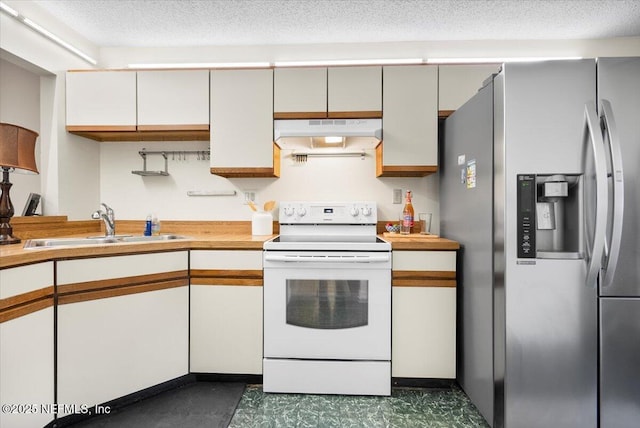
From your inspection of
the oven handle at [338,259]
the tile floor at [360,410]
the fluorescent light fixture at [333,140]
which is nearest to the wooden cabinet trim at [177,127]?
the fluorescent light fixture at [333,140]

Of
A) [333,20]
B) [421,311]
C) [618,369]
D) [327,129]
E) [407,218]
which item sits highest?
[333,20]

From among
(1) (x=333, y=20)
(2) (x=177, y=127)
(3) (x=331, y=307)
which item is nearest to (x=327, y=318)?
(3) (x=331, y=307)

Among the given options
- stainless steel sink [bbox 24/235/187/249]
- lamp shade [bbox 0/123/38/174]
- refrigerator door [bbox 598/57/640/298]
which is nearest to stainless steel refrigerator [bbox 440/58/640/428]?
refrigerator door [bbox 598/57/640/298]

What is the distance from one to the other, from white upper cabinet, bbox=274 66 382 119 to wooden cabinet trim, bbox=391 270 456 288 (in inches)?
45.3

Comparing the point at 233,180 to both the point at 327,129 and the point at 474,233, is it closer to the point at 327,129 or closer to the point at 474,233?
the point at 327,129

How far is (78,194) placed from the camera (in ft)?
8.23

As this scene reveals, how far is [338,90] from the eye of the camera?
228cm

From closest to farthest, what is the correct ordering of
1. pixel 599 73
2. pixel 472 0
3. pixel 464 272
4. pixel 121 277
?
pixel 599 73 < pixel 121 277 < pixel 464 272 < pixel 472 0

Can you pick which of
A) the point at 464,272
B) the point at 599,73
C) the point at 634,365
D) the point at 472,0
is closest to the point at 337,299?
the point at 464,272

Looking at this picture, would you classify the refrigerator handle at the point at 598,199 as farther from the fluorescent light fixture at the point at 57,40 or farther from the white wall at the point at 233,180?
the fluorescent light fixture at the point at 57,40

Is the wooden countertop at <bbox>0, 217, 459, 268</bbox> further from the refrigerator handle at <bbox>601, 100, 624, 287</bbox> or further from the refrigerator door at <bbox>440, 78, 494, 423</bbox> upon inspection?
the refrigerator handle at <bbox>601, 100, 624, 287</bbox>

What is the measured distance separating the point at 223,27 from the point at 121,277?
198 centimetres

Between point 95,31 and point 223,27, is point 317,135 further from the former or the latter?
point 95,31

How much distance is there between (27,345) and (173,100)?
1.74 metres
